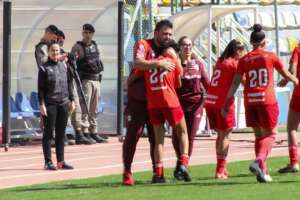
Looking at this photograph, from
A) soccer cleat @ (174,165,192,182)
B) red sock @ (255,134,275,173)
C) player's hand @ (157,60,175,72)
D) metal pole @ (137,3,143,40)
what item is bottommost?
soccer cleat @ (174,165,192,182)

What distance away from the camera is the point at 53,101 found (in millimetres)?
15312

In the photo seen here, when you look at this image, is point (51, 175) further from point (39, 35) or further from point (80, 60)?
point (39, 35)

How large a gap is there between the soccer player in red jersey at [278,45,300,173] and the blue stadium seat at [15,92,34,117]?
814cm

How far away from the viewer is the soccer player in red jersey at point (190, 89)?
13.8 m

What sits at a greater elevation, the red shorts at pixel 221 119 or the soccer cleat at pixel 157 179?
the red shorts at pixel 221 119

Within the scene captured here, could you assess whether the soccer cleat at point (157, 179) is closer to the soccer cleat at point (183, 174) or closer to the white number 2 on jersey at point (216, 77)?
the soccer cleat at point (183, 174)

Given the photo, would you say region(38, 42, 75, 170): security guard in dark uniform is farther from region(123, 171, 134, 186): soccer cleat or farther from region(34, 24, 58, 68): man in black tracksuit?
region(123, 171, 134, 186): soccer cleat

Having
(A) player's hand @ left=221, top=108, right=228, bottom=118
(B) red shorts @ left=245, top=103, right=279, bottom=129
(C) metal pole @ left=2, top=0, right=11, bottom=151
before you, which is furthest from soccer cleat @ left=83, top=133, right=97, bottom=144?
(B) red shorts @ left=245, top=103, right=279, bottom=129

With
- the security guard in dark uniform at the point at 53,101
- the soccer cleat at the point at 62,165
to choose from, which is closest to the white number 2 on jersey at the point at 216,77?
the security guard in dark uniform at the point at 53,101

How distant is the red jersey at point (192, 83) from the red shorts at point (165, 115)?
0.94 metres

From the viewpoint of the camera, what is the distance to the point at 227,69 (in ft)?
45.0

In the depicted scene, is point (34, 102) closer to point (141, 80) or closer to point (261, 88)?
point (141, 80)

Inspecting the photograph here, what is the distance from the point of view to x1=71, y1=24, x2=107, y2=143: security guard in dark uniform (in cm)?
2042

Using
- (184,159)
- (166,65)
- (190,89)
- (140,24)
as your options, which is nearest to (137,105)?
(166,65)
